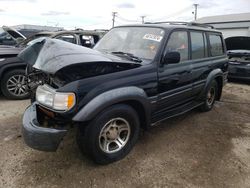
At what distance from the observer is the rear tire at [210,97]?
5.05 meters

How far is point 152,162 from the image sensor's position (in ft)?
10.4

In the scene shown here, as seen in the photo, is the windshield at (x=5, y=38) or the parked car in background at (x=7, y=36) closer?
the parked car in background at (x=7, y=36)

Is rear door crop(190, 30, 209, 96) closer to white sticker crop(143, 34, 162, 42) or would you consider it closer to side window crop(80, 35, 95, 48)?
white sticker crop(143, 34, 162, 42)

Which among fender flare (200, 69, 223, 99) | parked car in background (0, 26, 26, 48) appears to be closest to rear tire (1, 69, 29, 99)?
fender flare (200, 69, 223, 99)

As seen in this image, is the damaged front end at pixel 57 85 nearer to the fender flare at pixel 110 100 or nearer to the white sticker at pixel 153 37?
the fender flare at pixel 110 100

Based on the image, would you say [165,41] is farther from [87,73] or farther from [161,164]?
[161,164]

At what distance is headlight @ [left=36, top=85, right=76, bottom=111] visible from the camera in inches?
100.0

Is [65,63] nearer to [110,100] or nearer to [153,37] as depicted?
[110,100]

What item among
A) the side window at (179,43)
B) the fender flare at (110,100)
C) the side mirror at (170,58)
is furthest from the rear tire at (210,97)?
the fender flare at (110,100)

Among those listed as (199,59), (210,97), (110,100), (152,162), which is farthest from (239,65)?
(110,100)

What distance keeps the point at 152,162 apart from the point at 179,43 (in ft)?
6.65

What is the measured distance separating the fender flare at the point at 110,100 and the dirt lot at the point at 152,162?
0.78 meters

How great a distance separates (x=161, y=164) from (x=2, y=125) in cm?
293

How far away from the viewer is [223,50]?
215 inches
